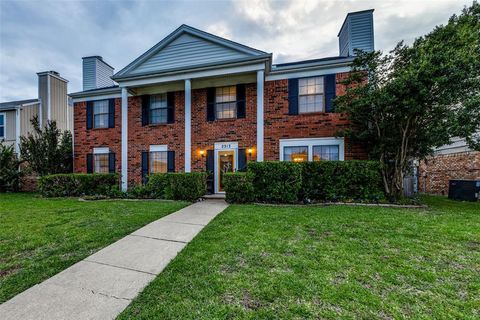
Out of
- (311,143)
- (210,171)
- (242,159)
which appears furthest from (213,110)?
(311,143)

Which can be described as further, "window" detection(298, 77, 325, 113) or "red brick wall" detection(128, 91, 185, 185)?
"red brick wall" detection(128, 91, 185, 185)

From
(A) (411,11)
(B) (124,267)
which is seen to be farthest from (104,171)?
(A) (411,11)

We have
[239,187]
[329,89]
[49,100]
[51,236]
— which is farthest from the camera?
[49,100]

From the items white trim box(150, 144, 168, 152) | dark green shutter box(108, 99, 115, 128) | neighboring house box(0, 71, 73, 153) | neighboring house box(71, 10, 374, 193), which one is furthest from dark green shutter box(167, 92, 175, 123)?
neighboring house box(0, 71, 73, 153)

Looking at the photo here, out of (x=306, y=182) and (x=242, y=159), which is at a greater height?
(x=242, y=159)

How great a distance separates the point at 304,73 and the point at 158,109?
6.96 meters

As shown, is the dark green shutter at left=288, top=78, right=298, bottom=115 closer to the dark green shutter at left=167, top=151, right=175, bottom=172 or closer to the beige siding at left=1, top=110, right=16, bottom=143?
the dark green shutter at left=167, top=151, right=175, bottom=172

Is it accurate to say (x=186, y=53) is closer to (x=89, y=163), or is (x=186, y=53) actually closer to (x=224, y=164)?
(x=224, y=164)

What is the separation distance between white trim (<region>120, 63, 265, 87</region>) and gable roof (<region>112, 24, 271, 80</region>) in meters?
0.26

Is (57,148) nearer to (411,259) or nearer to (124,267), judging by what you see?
(124,267)

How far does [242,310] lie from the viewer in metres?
1.83

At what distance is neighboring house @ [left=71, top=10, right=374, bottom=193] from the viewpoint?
8906 millimetres

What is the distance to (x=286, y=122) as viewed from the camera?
30.3 feet

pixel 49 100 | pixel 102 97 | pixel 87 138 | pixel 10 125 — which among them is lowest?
pixel 87 138
